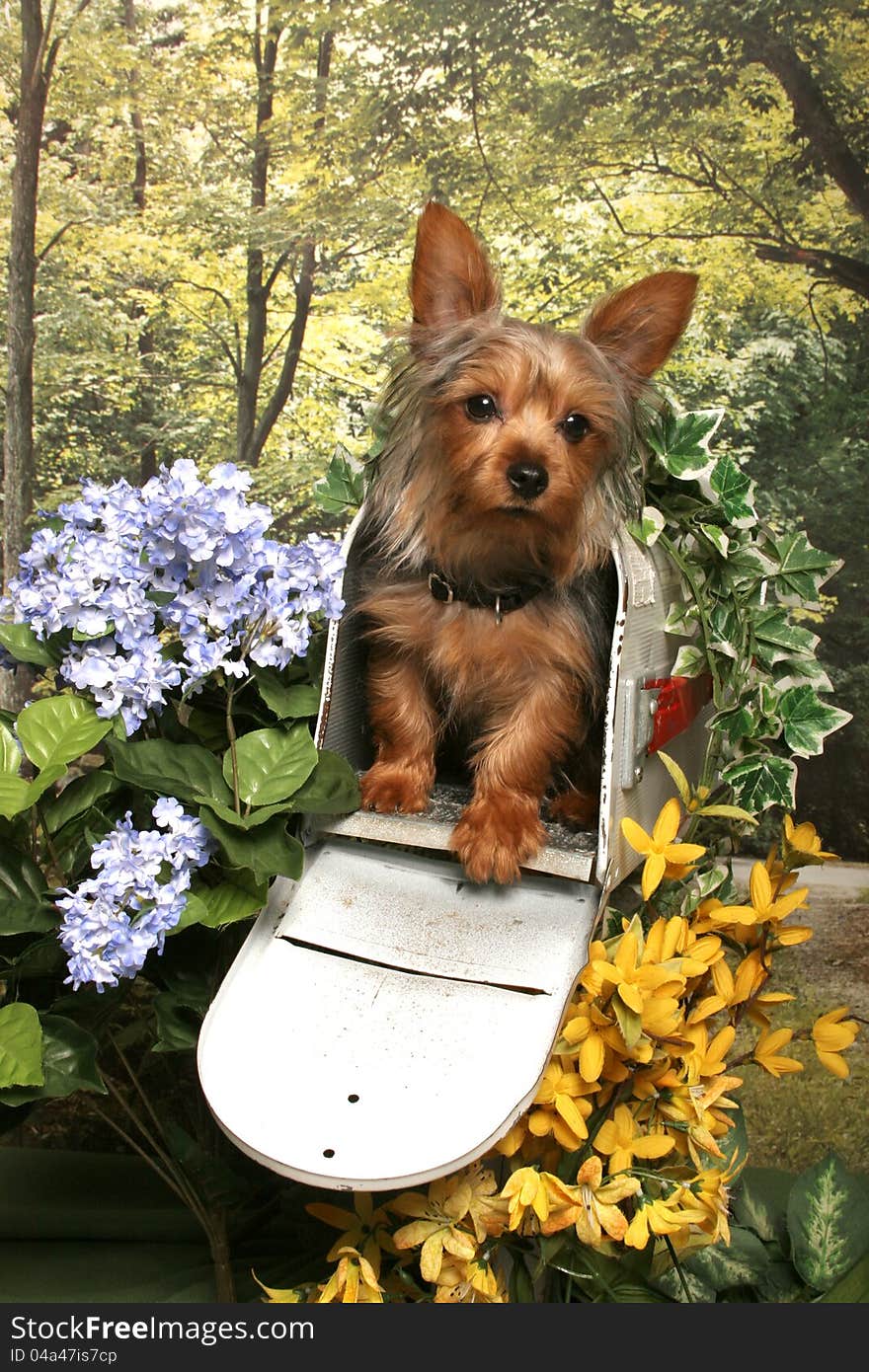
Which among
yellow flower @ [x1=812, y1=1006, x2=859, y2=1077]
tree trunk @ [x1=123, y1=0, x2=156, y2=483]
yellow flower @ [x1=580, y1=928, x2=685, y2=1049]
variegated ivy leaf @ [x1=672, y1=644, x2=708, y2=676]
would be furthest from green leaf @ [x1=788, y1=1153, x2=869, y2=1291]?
tree trunk @ [x1=123, y1=0, x2=156, y2=483]

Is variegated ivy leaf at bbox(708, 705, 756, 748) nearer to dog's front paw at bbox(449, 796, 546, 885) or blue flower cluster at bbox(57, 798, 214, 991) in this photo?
dog's front paw at bbox(449, 796, 546, 885)

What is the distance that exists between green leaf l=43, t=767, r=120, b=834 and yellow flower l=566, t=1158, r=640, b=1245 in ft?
2.60

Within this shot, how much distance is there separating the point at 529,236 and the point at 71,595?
1958mm

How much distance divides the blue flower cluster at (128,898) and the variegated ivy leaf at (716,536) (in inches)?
34.8

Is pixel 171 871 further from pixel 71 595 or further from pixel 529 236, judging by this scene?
pixel 529 236

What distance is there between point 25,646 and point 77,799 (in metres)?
0.23

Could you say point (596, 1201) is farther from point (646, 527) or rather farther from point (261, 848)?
point (646, 527)

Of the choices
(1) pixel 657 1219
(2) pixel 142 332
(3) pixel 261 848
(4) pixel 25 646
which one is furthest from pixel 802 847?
(2) pixel 142 332

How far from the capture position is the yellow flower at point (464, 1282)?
1.55 meters

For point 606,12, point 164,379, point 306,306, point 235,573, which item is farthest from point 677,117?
point 235,573

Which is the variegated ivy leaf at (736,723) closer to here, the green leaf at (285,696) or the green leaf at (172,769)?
the green leaf at (285,696)

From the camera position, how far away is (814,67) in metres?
2.89

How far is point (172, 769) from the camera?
166cm

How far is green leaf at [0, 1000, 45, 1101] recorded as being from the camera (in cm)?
145
